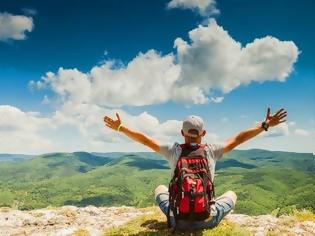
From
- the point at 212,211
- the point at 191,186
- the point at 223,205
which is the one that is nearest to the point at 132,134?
the point at 191,186

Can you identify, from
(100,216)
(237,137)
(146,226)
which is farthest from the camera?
(100,216)

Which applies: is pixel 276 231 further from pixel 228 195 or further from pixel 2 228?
pixel 2 228

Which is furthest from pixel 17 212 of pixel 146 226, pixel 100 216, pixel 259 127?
pixel 259 127

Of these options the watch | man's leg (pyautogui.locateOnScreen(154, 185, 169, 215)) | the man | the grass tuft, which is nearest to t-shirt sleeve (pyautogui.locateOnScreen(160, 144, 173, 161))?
the man

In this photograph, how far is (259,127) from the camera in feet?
33.0

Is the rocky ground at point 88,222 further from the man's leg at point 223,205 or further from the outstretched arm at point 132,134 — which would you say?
the outstretched arm at point 132,134

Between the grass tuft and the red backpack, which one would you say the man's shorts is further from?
the red backpack

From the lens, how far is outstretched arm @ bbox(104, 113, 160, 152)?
32.3 ft

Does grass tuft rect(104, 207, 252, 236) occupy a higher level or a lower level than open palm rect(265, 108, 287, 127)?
lower

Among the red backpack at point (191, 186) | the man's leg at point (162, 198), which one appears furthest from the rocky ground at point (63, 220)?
the red backpack at point (191, 186)

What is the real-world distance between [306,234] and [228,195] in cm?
239

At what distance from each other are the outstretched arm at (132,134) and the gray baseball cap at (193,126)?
895 mm

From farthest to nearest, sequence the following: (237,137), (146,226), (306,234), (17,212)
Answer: (17,212) → (146,226) → (306,234) → (237,137)

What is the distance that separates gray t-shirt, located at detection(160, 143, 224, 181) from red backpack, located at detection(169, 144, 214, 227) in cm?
16
